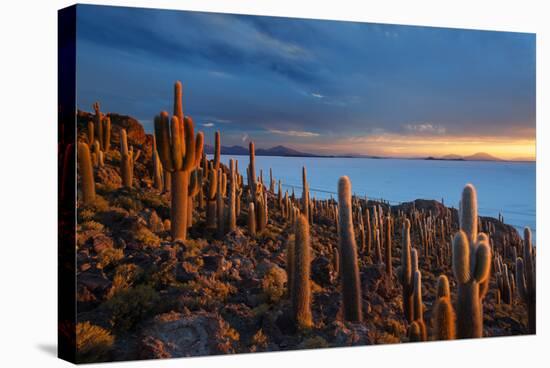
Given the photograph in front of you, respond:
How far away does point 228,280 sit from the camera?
34.0 ft

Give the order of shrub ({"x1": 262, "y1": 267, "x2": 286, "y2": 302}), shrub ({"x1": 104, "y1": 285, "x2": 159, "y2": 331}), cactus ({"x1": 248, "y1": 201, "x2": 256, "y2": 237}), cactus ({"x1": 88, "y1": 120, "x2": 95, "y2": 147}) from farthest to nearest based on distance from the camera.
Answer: cactus ({"x1": 248, "y1": 201, "x2": 256, "y2": 237})
shrub ({"x1": 262, "y1": 267, "x2": 286, "y2": 302})
cactus ({"x1": 88, "y1": 120, "x2": 95, "y2": 147})
shrub ({"x1": 104, "y1": 285, "x2": 159, "y2": 331})

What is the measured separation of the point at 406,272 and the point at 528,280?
6.93ft

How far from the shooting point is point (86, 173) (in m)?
9.67

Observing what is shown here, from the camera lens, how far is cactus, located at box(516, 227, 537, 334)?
40.3 ft

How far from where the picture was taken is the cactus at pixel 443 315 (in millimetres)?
11422

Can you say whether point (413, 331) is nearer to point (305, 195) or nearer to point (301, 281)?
point (301, 281)

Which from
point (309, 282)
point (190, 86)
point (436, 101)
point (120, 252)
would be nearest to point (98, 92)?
point (190, 86)

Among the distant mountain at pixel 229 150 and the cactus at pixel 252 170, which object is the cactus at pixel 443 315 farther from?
the distant mountain at pixel 229 150

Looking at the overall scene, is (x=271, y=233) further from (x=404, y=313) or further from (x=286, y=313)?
(x=404, y=313)

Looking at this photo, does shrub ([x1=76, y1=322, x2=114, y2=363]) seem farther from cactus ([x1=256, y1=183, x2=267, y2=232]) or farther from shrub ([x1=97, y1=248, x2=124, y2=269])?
cactus ([x1=256, y1=183, x2=267, y2=232])

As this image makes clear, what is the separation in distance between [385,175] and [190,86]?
9.72ft

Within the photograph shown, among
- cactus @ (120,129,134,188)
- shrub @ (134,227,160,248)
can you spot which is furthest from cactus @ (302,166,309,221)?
cactus @ (120,129,134,188)

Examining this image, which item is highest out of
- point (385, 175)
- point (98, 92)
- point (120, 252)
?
point (98, 92)

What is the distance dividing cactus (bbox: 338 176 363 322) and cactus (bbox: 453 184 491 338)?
1427 millimetres
